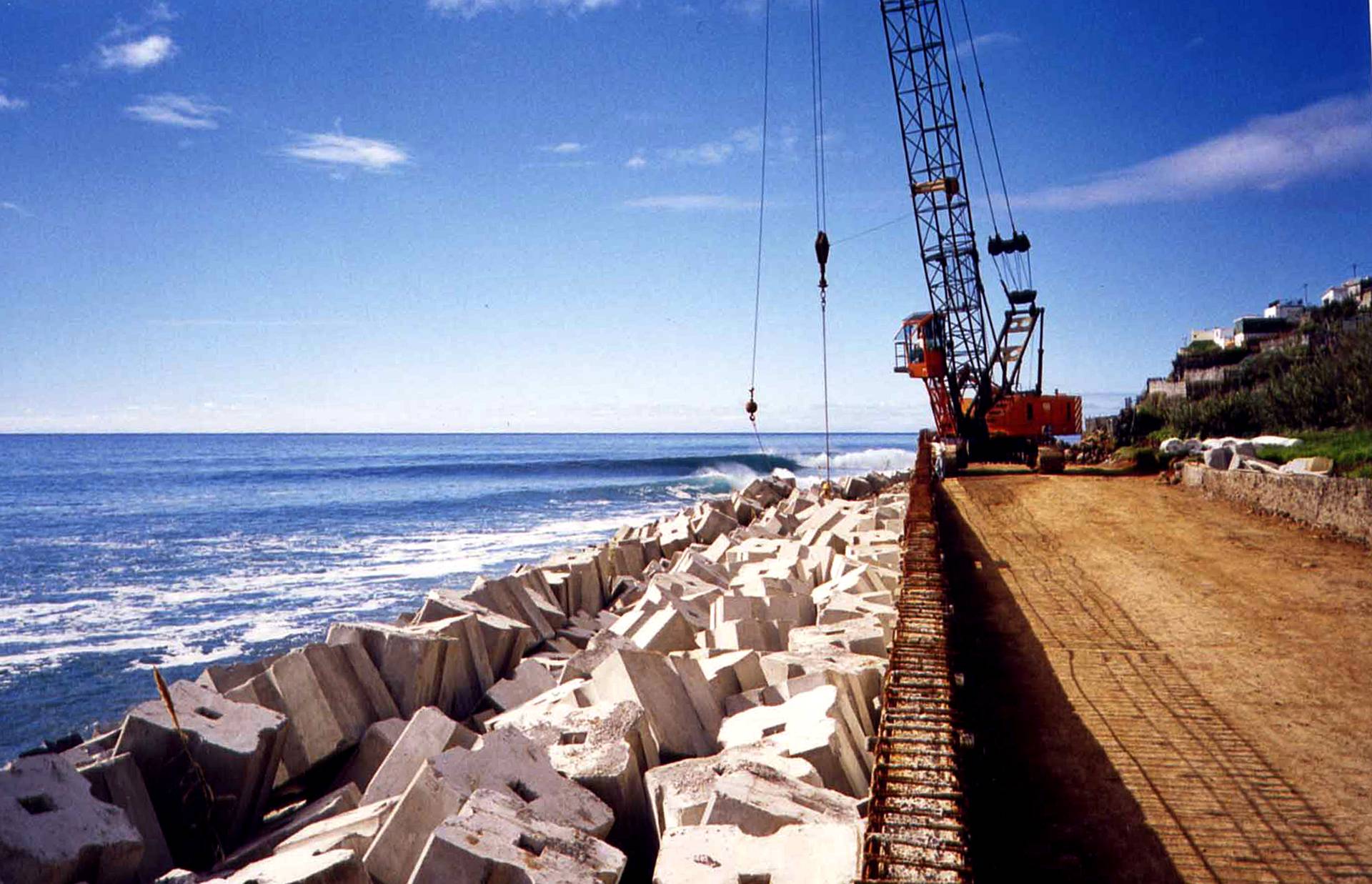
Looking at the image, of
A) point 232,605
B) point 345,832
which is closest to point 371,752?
point 345,832

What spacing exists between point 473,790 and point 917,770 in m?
1.76

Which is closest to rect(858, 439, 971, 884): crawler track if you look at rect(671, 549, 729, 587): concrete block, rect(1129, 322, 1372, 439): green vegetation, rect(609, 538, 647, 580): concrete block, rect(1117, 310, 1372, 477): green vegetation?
rect(671, 549, 729, 587): concrete block

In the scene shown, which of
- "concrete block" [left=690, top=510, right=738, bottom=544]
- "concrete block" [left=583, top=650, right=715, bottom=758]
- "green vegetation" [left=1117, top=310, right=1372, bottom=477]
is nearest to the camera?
"concrete block" [left=583, top=650, right=715, bottom=758]

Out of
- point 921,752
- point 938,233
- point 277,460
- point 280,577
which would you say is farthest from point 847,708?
point 277,460

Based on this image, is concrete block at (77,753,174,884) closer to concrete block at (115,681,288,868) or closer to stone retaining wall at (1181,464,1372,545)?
concrete block at (115,681,288,868)

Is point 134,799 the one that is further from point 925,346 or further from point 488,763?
point 925,346

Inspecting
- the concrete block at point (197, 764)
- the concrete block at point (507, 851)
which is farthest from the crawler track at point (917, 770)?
the concrete block at point (197, 764)

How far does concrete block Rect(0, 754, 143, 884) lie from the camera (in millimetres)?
2863

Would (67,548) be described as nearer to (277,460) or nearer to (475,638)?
(475,638)

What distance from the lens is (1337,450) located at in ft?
52.6

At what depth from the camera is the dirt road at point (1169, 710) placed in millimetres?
3701

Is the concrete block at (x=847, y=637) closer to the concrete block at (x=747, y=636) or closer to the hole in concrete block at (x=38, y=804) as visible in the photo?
the concrete block at (x=747, y=636)

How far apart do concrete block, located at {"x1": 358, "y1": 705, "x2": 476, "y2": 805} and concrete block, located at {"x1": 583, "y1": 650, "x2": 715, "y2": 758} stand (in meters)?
0.80

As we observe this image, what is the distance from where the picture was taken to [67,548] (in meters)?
22.7
